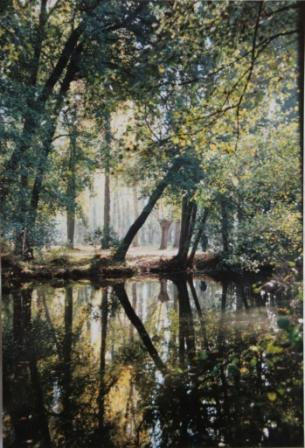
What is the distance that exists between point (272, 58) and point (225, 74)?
261mm

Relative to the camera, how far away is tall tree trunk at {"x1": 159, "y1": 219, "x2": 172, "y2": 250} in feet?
7.30

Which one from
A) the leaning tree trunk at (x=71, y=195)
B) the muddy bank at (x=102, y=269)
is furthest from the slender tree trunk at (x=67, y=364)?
the leaning tree trunk at (x=71, y=195)

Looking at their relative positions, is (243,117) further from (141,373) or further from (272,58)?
(141,373)

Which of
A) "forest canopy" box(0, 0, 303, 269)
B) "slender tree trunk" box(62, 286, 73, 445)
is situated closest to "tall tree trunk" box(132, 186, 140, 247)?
"forest canopy" box(0, 0, 303, 269)

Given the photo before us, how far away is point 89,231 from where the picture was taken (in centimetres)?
218

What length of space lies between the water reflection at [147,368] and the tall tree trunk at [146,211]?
221 millimetres

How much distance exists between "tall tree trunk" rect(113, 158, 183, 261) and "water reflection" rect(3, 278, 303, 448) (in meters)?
0.22

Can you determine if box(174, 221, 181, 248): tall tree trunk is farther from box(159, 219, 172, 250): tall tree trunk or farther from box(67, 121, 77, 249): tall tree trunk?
box(67, 121, 77, 249): tall tree trunk

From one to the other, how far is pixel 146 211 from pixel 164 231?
0.56ft

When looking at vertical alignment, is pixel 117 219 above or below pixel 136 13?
below

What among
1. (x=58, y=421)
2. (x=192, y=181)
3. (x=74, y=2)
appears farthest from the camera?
(x=192, y=181)

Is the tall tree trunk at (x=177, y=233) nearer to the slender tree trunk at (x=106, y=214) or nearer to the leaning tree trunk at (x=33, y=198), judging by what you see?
the slender tree trunk at (x=106, y=214)

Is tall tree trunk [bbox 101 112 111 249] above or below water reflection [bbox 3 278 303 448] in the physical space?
above

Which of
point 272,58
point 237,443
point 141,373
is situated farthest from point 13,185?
point 237,443
